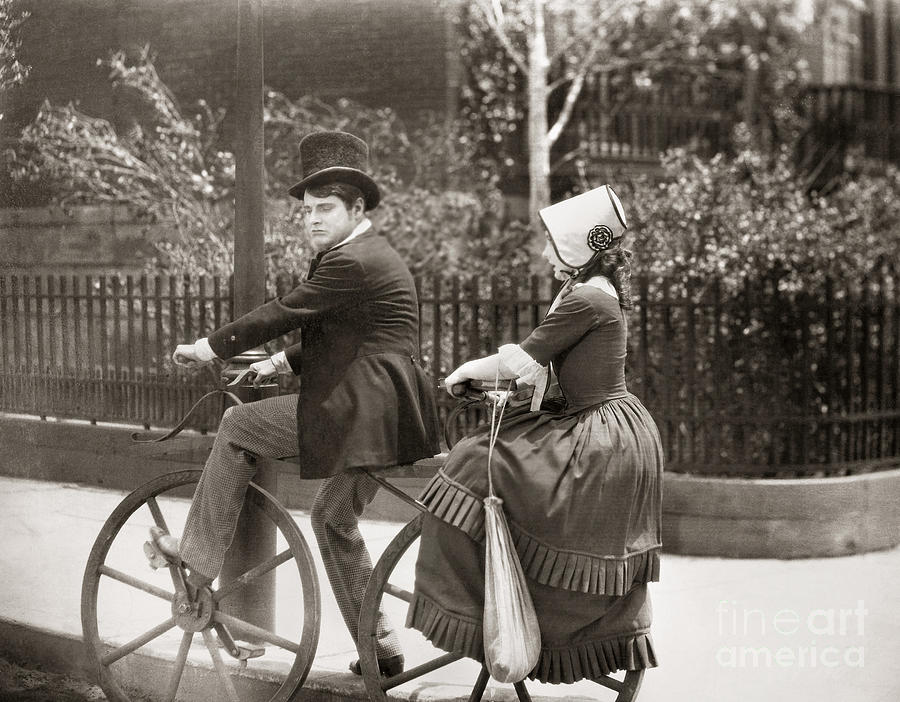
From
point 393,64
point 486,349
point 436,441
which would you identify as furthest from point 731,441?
point 393,64

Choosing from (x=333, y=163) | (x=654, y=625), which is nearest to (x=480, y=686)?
(x=333, y=163)

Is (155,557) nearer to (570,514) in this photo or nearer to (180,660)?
(180,660)

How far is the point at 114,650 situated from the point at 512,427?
1.82 m

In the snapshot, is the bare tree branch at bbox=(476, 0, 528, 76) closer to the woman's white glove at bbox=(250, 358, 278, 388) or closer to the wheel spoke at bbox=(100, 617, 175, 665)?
the woman's white glove at bbox=(250, 358, 278, 388)

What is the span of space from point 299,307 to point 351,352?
0.26 metres

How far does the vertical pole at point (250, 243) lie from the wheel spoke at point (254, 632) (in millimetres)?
309

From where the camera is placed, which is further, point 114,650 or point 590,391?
point 114,650

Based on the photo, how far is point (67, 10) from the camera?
Result: 5051mm

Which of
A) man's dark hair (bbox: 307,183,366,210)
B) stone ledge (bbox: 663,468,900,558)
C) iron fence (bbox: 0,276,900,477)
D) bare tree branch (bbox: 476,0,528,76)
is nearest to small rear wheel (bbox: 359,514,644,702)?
man's dark hair (bbox: 307,183,366,210)

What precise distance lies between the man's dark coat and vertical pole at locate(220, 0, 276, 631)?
0.51 metres

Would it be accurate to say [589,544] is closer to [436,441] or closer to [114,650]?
[436,441]

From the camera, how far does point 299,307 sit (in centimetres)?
400

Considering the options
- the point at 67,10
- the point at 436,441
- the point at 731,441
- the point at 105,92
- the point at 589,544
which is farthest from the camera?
the point at 105,92

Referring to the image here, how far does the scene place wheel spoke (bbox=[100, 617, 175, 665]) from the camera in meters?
4.26
